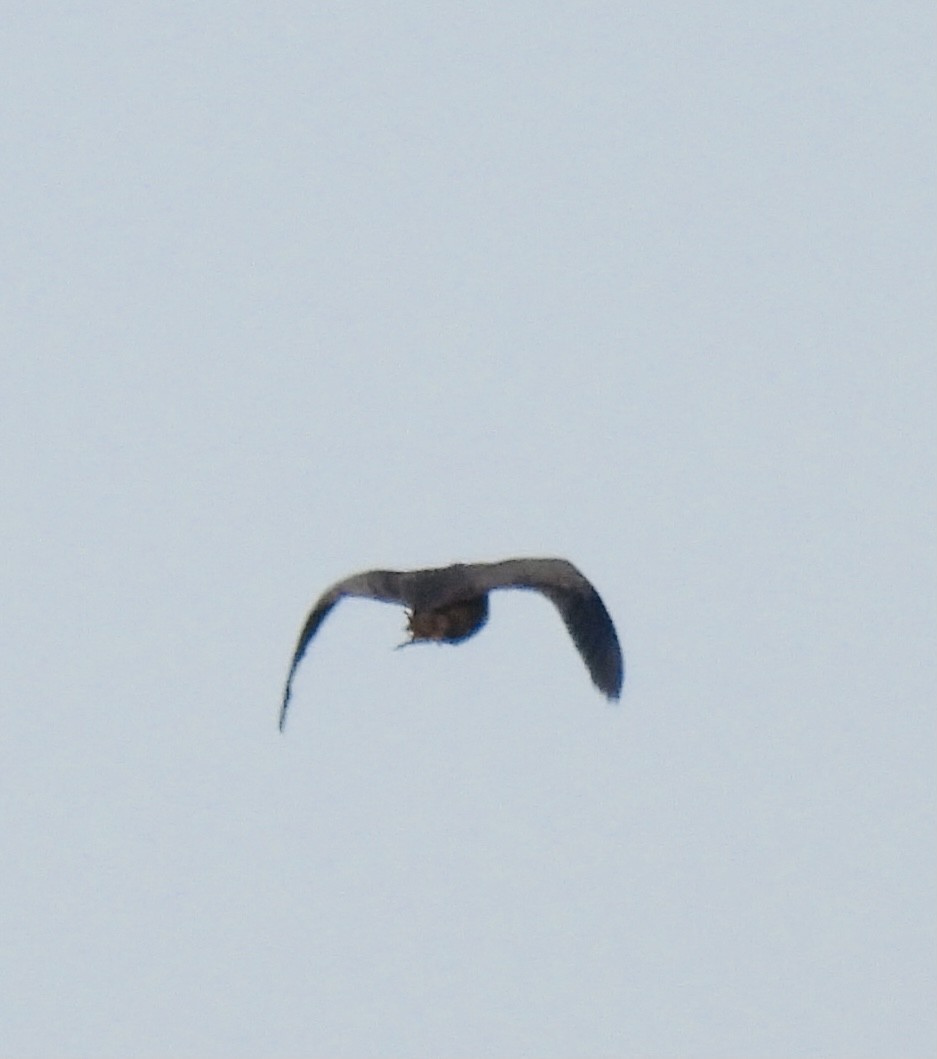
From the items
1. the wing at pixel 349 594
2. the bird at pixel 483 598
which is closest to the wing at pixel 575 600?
the bird at pixel 483 598

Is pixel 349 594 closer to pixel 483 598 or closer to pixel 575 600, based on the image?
pixel 483 598

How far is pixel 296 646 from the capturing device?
106 feet

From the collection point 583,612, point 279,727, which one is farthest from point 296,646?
point 583,612

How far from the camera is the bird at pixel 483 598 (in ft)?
102

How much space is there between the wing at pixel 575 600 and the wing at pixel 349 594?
86 centimetres

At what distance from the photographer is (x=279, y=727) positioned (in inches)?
1280

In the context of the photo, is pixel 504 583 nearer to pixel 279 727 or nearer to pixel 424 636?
pixel 424 636

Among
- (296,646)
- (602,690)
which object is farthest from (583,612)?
(296,646)

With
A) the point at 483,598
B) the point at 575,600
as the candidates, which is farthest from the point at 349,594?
the point at 575,600

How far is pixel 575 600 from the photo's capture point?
103ft

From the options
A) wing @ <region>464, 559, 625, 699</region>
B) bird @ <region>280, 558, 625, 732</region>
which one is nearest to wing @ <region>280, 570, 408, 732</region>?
bird @ <region>280, 558, 625, 732</region>

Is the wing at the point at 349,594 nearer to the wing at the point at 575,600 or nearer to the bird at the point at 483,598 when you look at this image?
the bird at the point at 483,598

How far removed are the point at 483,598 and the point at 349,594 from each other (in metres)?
1.39

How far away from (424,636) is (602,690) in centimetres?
190
